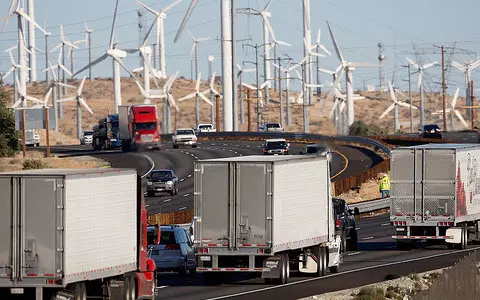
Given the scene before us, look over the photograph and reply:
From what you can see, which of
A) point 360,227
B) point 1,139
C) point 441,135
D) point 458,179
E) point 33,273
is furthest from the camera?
point 441,135

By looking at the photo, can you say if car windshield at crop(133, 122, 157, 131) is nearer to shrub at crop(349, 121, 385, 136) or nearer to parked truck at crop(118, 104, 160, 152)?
parked truck at crop(118, 104, 160, 152)

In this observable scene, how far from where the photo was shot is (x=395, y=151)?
41938 mm

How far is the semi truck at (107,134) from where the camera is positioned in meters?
109

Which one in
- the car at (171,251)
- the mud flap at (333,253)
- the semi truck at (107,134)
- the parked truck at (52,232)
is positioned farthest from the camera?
the semi truck at (107,134)

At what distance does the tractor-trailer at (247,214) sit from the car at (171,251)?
3305 millimetres

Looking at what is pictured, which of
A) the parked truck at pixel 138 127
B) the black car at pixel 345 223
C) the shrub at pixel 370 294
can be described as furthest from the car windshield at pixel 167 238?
the parked truck at pixel 138 127

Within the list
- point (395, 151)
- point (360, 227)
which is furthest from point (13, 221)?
point (360, 227)

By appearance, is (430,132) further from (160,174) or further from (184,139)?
(160,174)

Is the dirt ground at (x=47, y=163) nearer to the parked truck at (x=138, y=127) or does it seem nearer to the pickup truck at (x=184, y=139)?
the parked truck at (x=138, y=127)

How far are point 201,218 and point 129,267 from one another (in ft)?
20.1

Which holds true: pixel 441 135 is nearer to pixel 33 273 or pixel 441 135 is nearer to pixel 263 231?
pixel 263 231

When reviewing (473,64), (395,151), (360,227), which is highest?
(473,64)

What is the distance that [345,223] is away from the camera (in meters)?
42.5

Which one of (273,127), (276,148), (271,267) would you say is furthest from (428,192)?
(273,127)
